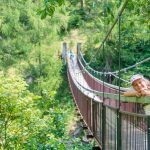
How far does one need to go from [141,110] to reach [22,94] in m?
8.92

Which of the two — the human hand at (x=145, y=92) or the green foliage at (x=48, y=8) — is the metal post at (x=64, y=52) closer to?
the human hand at (x=145, y=92)

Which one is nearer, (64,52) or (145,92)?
(145,92)

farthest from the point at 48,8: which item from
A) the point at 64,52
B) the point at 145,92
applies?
the point at 64,52

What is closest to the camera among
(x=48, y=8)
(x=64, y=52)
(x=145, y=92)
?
(x=48, y=8)

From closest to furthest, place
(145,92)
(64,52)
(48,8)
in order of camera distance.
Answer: (48,8), (145,92), (64,52)

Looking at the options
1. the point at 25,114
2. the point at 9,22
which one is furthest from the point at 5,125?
the point at 9,22

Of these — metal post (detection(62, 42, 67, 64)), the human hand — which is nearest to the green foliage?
the human hand

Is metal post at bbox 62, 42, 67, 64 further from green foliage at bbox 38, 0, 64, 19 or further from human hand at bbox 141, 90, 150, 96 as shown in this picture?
green foliage at bbox 38, 0, 64, 19

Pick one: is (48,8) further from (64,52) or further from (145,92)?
(64,52)

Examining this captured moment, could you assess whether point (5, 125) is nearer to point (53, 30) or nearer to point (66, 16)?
point (53, 30)

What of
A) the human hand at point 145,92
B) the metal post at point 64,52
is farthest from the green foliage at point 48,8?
the metal post at point 64,52

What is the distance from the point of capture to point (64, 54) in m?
20.6

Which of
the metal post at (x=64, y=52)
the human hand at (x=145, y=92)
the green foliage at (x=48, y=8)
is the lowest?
the metal post at (x=64, y=52)

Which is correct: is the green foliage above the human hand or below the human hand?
above
